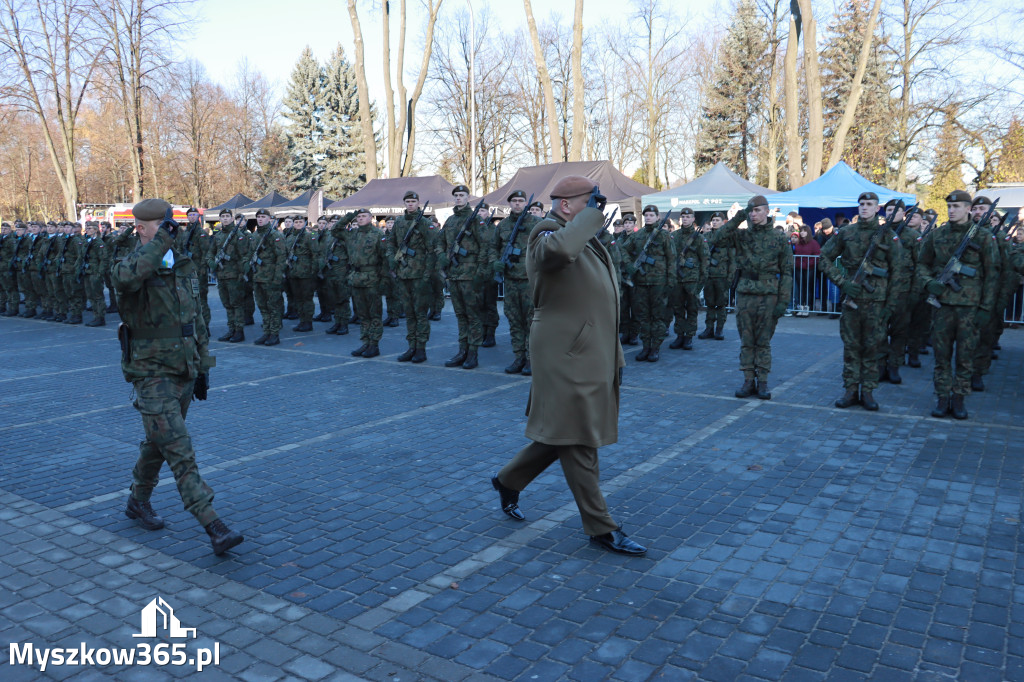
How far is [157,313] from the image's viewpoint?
463 cm

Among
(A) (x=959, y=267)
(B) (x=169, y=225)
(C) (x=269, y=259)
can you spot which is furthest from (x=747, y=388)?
(C) (x=269, y=259)

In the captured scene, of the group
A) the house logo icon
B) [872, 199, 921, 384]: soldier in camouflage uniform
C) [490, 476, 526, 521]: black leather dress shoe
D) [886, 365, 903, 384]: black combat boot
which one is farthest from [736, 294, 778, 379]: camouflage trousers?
the house logo icon

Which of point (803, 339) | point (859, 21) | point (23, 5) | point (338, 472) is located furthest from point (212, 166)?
point (338, 472)

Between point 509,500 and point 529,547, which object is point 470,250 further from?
point 529,547

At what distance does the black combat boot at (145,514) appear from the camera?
4.94 meters

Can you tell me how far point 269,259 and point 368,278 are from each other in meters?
2.32

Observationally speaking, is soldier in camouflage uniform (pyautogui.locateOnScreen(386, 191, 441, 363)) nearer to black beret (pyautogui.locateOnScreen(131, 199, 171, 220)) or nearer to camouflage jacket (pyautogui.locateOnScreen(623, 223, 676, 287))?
→ camouflage jacket (pyautogui.locateOnScreen(623, 223, 676, 287))

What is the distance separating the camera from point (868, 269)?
7.85 m

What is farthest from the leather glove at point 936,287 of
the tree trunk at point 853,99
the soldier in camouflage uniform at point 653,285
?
the tree trunk at point 853,99

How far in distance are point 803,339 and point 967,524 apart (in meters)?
8.34

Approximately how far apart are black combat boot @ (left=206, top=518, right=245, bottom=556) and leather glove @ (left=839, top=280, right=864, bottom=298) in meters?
6.16

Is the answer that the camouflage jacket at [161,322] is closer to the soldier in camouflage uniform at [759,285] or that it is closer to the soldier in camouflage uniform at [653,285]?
the soldier in camouflage uniform at [759,285]

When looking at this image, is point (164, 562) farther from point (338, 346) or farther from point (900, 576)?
point (338, 346)

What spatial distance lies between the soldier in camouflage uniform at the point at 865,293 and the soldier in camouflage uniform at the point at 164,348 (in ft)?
20.2
